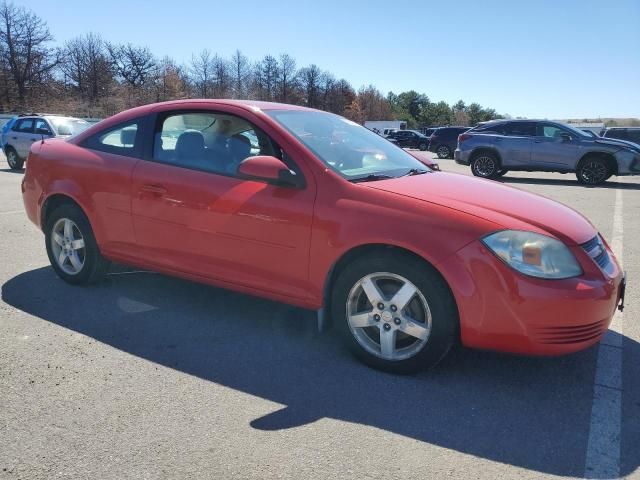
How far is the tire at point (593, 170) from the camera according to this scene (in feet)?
47.3

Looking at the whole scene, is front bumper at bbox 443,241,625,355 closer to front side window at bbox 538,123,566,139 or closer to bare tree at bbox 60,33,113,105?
front side window at bbox 538,123,566,139

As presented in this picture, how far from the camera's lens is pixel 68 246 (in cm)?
470

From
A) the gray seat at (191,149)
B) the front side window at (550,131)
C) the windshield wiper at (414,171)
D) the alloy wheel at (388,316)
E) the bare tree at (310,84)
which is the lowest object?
the alloy wheel at (388,316)

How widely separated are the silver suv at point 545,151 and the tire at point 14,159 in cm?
1267

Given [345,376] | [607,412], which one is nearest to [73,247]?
[345,376]

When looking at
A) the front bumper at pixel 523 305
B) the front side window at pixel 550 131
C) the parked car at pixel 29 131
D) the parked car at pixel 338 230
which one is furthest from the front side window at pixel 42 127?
the front bumper at pixel 523 305

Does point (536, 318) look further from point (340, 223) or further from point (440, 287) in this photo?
point (340, 223)

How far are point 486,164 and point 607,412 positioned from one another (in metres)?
13.8

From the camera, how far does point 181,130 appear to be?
4105 millimetres

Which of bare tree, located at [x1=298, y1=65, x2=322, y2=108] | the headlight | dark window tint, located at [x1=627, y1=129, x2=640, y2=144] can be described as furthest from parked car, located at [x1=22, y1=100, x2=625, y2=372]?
bare tree, located at [x1=298, y1=65, x2=322, y2=108]

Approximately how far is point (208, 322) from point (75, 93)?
6708 centimetres

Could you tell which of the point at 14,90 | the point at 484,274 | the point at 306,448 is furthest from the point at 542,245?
the point at 14,90

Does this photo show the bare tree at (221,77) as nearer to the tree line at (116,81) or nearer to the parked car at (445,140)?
the tree line at (116,81)

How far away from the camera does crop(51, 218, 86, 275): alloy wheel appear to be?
4.63 m
